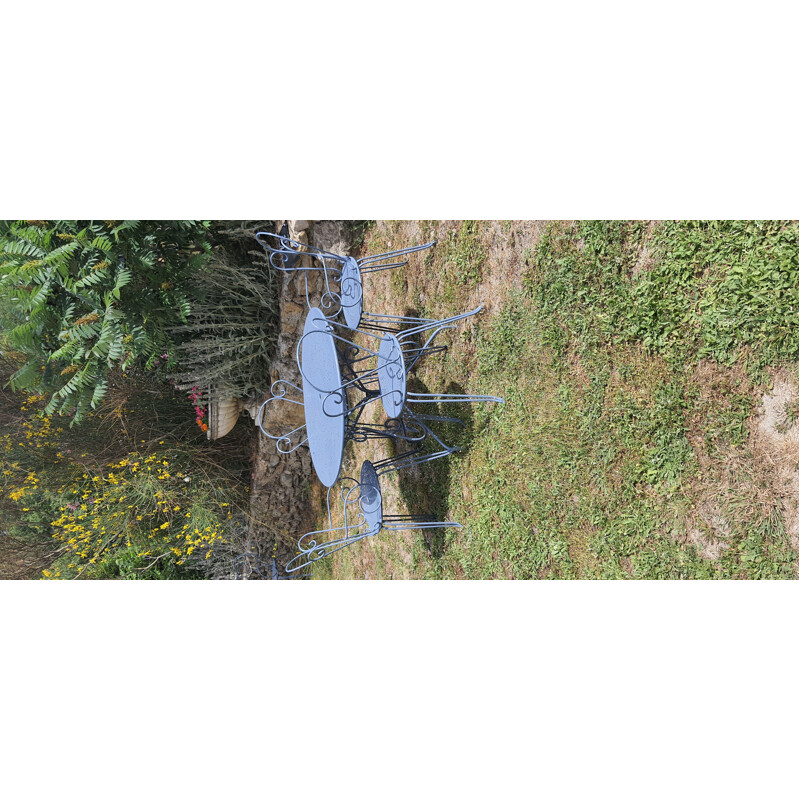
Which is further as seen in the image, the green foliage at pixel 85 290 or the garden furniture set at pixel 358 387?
the green foliage at pixel 85 290

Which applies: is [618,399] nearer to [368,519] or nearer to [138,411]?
[368,519]

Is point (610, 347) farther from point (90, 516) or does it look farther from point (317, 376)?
point (90, 516)

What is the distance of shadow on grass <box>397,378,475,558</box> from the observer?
3.82 meters

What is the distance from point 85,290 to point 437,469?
2441 mm

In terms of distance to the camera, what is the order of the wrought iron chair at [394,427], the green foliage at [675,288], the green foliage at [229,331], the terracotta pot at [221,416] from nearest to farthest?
the green foliage at [675,288] → the wrought iron chair at [394,427] → the green foliage at [229,331] → the terracotta pot at [221,416]

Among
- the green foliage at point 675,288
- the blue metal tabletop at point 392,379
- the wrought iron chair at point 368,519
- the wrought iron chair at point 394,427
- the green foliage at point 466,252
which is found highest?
the green foliage at point 466,252

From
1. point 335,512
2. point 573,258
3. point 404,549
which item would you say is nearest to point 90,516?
point 335,512

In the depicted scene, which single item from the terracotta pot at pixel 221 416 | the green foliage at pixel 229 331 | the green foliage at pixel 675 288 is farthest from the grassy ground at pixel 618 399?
the terracotta pot at pixel 221 416

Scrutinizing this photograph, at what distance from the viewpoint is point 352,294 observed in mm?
3875

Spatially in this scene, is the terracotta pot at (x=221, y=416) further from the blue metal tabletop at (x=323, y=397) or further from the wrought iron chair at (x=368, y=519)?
the blue metal tabletop at (x=323, y=397)

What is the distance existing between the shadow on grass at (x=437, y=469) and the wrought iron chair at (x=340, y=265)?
28.7 inches

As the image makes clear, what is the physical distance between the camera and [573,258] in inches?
123

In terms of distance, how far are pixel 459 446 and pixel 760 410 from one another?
5.67ft

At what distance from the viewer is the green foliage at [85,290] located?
3.52 metres
